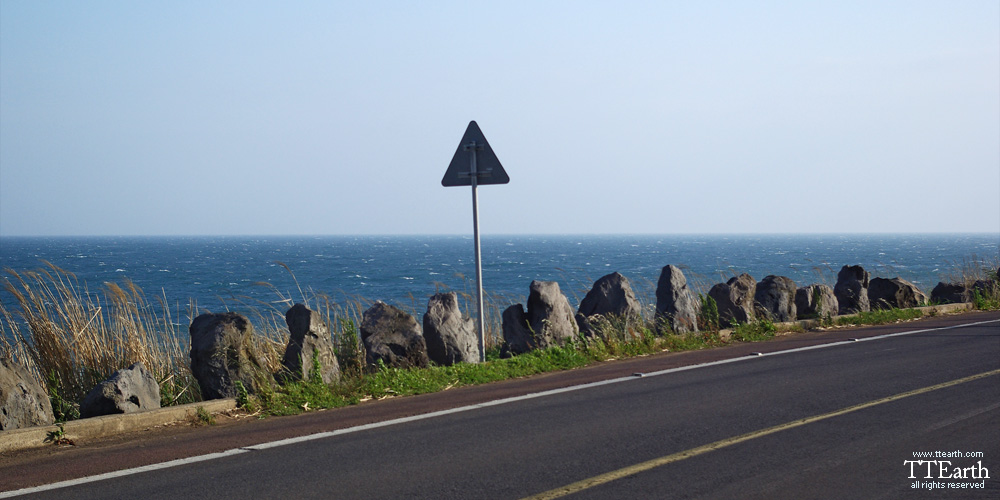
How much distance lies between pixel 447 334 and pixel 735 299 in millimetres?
6674

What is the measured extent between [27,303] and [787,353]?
1019 cm

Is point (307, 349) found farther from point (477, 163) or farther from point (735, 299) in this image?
point (735, 299)

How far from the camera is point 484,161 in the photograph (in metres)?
10.5

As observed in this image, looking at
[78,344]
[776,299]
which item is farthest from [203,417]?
[776,299]

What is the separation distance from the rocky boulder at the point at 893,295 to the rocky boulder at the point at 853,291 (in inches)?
25.9

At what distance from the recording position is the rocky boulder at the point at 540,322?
455 inches

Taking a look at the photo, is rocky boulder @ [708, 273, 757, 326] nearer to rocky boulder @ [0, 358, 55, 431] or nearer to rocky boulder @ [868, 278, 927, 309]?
rocky boulder @ [868, 278, 927, 309]

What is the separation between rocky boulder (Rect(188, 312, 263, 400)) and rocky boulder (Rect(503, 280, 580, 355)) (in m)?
4.22

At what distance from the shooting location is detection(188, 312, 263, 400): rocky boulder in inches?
326

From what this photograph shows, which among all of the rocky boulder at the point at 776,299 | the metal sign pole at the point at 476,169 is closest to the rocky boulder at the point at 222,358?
the metal sign pole at the point at 476,169

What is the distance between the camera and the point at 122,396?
726 cm

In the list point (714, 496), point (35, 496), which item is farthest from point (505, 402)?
point (35, 496)

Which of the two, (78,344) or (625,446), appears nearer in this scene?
(625,446)

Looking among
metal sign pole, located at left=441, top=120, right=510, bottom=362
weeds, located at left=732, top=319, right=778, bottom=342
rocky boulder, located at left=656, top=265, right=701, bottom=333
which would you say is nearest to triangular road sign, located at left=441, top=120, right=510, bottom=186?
metal sign pole, located at left=441, top=120, right=510, bottom=362
